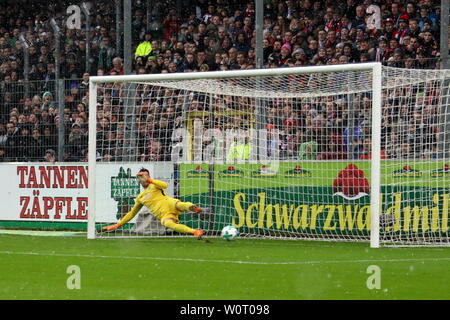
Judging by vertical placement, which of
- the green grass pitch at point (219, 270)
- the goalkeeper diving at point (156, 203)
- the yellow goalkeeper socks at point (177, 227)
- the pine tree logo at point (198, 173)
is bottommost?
the green grass pitch at point (219, 270)

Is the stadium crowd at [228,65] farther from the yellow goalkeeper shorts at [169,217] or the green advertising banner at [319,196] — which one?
the yellow goalkeeper shorts at [169,217]

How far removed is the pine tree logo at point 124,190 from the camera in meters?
18.4

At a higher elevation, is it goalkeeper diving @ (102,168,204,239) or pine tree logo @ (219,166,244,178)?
pine tree logo @ (219,166,244,178)

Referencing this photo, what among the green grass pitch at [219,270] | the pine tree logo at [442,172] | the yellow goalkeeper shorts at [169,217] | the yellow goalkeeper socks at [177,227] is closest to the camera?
the green grass pitch at [219,270]

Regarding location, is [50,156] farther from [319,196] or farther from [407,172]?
[407,172]

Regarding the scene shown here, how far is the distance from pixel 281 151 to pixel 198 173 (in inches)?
68.0

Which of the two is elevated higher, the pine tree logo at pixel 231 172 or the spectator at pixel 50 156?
the spectator at pixel 50 156

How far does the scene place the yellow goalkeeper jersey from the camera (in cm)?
1650

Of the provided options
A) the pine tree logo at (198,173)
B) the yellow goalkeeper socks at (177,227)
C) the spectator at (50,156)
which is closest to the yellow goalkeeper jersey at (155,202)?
the yellow goalkeeper socks at (177,227)

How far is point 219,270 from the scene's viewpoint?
Answer: 448 inches

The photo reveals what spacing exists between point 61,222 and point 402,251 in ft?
26.3

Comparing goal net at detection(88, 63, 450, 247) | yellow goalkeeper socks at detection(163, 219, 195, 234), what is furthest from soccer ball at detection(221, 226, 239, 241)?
goal net at detection(88, 63, 450, 247)

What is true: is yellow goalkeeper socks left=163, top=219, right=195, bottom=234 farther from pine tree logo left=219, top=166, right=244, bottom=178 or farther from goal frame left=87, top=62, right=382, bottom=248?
pine tree logo left=219, top=166, right=244, bottom=178

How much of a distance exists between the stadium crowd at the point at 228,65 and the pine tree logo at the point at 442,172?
0.32 m
